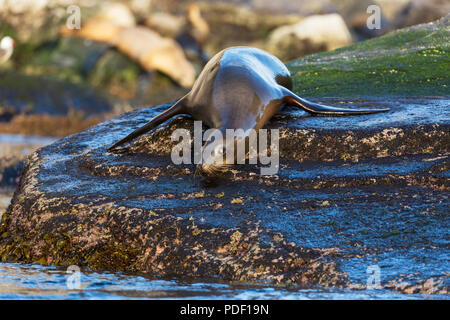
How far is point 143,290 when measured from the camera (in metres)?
4.07

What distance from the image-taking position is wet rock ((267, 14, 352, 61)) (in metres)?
28.6

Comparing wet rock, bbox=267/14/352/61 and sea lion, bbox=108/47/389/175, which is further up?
wet rock, bbox=267/14/352/61

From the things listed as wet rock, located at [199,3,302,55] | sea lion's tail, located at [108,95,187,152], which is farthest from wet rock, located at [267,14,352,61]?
sea lion's tail, located at [108,95,187,152]

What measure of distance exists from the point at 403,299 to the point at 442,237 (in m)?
0.72

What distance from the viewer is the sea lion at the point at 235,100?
18.3 feet

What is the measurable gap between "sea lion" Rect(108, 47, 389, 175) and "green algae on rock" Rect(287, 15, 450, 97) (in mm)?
1799

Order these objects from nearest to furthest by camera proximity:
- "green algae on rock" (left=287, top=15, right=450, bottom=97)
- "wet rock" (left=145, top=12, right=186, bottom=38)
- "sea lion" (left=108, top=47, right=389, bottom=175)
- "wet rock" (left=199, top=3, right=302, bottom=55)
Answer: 1. "sea lion" (left=108, top=47, right=389, bottom=175)
2. "green algae on rock" (left=287, top=15, right=450, bottom=97)
3. "wet rock" (left=145, top=12, right=186, bottom=38)
4. "wet rock" (left=199, top=3, right=302, bottom=55)

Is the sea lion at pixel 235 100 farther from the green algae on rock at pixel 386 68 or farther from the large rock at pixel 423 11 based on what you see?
the large rock at pixel 423 11

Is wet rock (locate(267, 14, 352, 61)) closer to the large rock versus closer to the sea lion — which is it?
the large rock

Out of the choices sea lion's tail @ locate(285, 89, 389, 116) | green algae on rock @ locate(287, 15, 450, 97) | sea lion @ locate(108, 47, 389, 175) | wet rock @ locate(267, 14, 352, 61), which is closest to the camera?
sea lion @ locate(108, 47, 389, 175)

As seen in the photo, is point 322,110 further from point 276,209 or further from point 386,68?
point 386,68

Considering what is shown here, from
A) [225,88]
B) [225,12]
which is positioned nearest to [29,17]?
[225,12]

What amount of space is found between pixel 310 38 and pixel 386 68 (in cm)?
2094

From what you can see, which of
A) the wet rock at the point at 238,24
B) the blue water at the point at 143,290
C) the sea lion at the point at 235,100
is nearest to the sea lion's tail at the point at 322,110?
the sea lion at the point at 235,100
